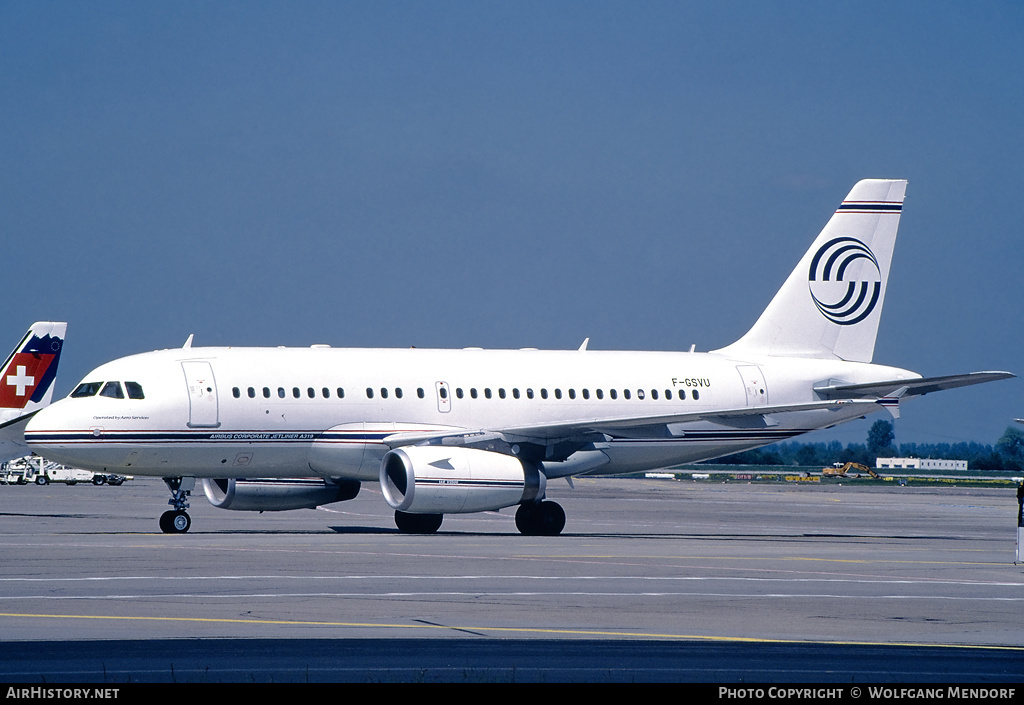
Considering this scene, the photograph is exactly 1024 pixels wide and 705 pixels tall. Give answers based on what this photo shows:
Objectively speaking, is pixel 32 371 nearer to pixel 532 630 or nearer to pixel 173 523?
pixel 173 523

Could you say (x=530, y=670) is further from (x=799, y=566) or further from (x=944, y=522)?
(x=944, y=522)

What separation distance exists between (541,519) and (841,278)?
1246 centimetres

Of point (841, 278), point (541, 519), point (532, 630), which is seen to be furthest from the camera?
point (841, 278)

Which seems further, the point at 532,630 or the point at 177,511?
the point at 177,511

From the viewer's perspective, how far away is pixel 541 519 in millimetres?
33812

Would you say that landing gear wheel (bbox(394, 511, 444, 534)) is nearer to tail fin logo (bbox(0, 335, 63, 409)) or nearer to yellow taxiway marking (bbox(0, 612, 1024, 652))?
yellow taxiway marking (bbox(0, 612, 1024, 652))

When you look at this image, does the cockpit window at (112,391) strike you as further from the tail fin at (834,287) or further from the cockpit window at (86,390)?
the tail fin at (834,287)

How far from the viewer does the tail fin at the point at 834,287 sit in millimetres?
40156

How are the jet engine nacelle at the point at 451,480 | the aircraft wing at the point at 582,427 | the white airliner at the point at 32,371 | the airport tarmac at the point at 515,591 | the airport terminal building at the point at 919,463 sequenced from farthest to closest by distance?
1. the airport terminal building at the point at 919,463
2. the white airliner at the point at 32,371
3. the aircraft wing at the point at 582,427
4. the jet engine nacelle at the point at 451,480
5. the airport tarmac at the point at 515,591

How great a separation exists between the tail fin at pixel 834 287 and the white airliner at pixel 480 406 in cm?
4

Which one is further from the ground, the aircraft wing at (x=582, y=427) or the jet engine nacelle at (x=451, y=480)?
the aircraft wing at (x=582, y=427)

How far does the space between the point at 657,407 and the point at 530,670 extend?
25.8 m

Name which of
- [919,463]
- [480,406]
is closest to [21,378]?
[480,406]

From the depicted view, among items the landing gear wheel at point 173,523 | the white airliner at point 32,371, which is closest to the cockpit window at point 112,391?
the landing gear wheel at point 173,523
